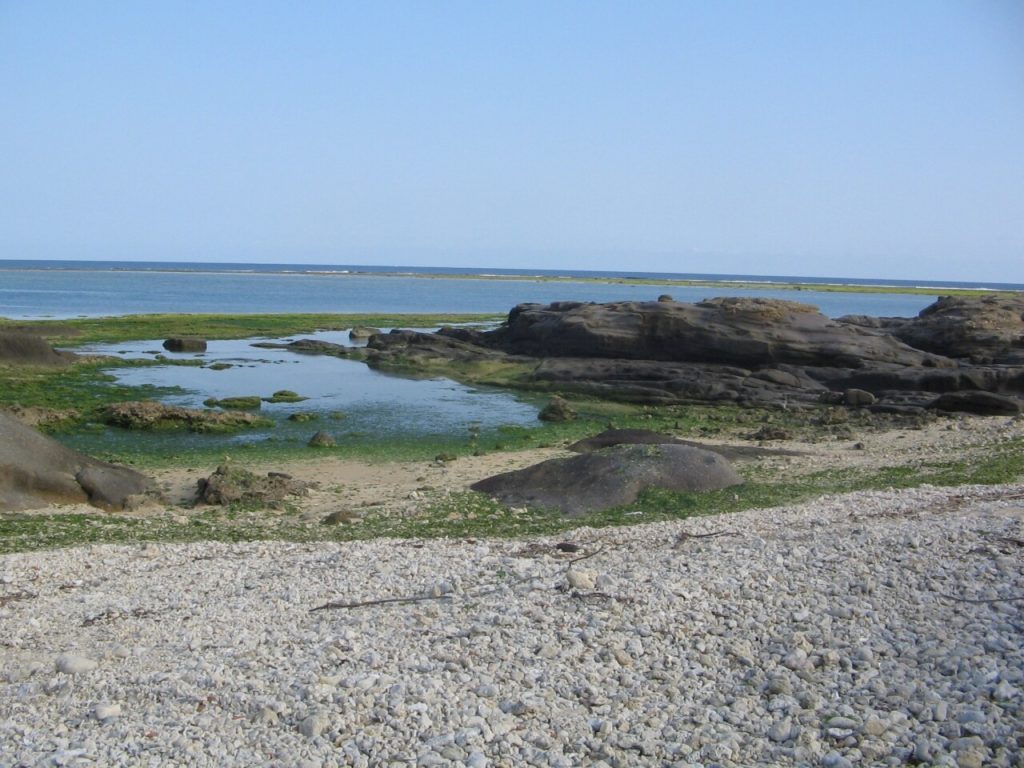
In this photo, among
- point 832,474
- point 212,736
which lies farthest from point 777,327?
point 212,736

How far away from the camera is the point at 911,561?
33.9 feet

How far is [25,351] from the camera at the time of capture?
124 feet

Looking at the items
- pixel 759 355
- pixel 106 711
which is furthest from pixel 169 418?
pixel 759 355

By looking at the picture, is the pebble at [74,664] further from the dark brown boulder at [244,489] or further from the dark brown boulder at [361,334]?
the dark brown boulder at [361,334]

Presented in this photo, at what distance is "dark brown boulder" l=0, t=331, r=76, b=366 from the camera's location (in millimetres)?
37344

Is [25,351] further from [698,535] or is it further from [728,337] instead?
[698,535]

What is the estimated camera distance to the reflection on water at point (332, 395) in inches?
1075

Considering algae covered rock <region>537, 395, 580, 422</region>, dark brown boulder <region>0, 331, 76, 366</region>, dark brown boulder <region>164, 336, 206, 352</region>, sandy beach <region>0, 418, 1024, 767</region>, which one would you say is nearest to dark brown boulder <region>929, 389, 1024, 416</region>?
algae covered rock <region>537, 395, 580, 422</region>

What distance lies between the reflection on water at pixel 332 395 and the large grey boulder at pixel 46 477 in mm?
6315

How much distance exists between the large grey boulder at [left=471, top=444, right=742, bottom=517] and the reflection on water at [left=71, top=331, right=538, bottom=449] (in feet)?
28.1

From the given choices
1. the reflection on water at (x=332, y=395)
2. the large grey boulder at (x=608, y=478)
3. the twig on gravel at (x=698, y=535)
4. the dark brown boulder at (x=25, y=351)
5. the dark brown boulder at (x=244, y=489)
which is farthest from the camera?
the dark brown boulder at (x=25, y=351)

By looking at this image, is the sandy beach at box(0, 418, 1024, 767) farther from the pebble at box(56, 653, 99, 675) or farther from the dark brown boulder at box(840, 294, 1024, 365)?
the dark brown boulder at box(840, 294, 1024, 365)

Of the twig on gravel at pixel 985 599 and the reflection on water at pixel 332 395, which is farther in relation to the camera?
the reflection on water at pixel 332 395

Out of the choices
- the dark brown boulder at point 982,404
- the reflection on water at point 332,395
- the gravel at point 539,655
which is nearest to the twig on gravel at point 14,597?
the gravel at point 539,655
